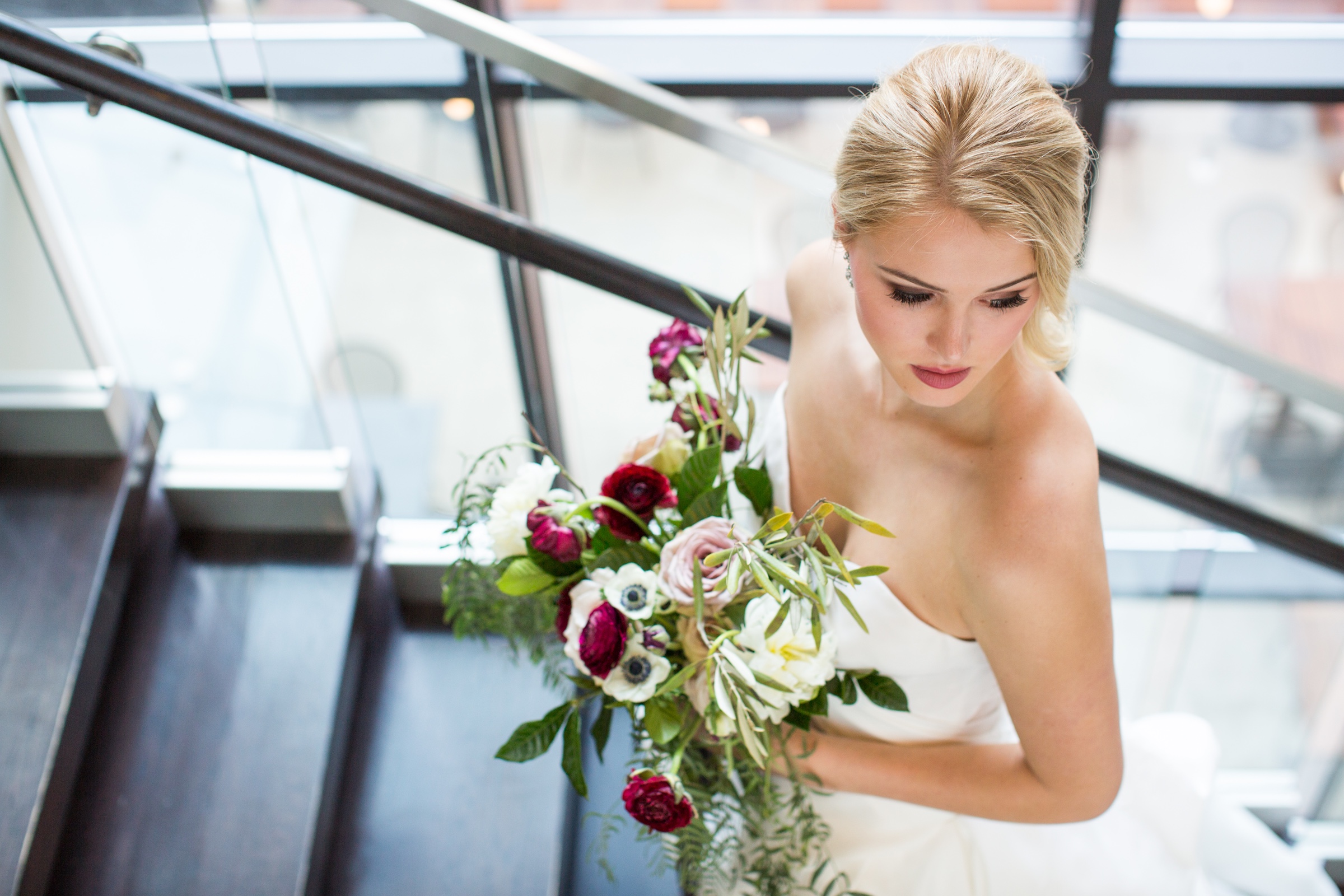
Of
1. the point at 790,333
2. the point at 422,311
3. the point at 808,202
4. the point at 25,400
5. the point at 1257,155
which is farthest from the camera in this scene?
the point at 1257,155

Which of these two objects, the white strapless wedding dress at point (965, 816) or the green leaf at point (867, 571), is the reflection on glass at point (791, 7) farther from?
the green leaf at point (867, 571)

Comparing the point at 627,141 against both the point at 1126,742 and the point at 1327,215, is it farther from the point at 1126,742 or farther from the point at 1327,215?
the point at 1327,215

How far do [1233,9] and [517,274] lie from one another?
83.7 inches

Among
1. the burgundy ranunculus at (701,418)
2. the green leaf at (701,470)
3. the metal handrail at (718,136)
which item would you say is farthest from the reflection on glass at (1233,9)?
the green leaf at (701,470)

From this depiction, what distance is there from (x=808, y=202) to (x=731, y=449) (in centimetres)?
121

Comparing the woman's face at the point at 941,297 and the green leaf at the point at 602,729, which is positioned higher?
the woman's face at the point at 941,297

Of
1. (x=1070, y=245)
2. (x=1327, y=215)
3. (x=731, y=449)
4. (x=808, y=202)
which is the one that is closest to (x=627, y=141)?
(x=808, y=202)

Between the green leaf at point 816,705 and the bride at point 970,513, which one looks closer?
the bride at point 970,513

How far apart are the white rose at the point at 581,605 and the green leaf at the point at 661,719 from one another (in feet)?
0.27

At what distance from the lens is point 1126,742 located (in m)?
1.72

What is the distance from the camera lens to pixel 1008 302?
109 cm

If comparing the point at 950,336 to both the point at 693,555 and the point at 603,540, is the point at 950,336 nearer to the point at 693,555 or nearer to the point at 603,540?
the point at 693,555

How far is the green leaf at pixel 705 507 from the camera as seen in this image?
127 cm

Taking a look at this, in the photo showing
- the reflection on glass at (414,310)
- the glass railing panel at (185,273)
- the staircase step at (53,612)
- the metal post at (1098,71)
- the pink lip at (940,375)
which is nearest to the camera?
the pink lip at (940,375)
